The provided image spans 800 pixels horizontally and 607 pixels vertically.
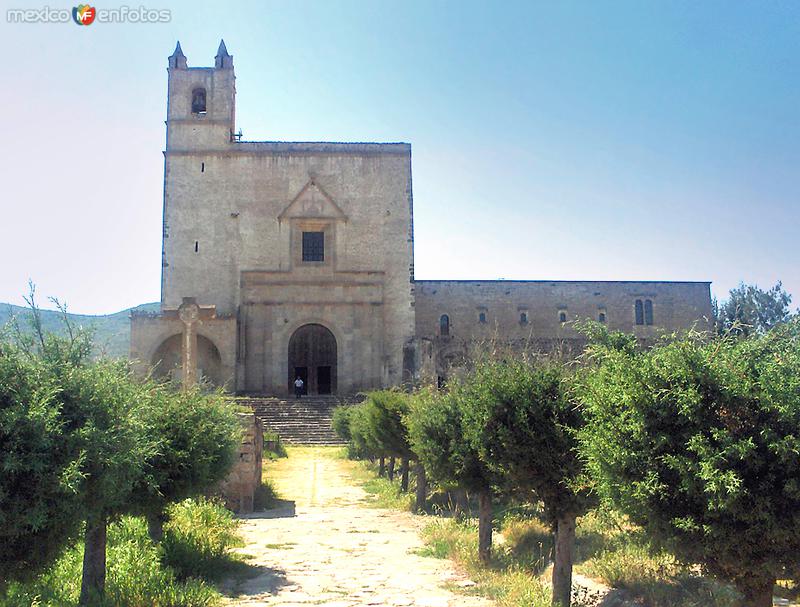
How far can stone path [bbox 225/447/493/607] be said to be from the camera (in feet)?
26.8

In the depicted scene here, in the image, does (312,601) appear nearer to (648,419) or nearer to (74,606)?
(74,606)

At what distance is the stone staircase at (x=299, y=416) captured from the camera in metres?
27.8

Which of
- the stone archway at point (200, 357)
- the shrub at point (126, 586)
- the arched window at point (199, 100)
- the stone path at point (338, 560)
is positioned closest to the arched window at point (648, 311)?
the stone archway at point (200, 357)

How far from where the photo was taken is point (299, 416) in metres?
30.1

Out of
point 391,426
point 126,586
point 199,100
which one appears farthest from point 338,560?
point 199,100

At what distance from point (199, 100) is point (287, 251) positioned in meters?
8.92

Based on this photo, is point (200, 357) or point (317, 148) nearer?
point (200, 357)

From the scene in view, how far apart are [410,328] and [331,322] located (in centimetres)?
379

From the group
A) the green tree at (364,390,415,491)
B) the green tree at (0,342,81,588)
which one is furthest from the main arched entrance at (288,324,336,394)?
the green tree at (0,342,81,588)

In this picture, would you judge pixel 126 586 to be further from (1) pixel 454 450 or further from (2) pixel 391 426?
(2) pixel 391 426

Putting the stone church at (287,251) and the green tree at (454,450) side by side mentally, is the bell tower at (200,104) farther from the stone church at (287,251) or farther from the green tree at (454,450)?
the green tree at (454,450)

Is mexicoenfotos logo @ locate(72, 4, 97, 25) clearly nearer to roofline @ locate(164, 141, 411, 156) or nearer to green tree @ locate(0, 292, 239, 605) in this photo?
green tree @ locate(0, 292, 239, 605)

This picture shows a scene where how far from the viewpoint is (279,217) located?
119 feet

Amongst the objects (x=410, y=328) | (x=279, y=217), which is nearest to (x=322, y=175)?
(x=279, y=217)
